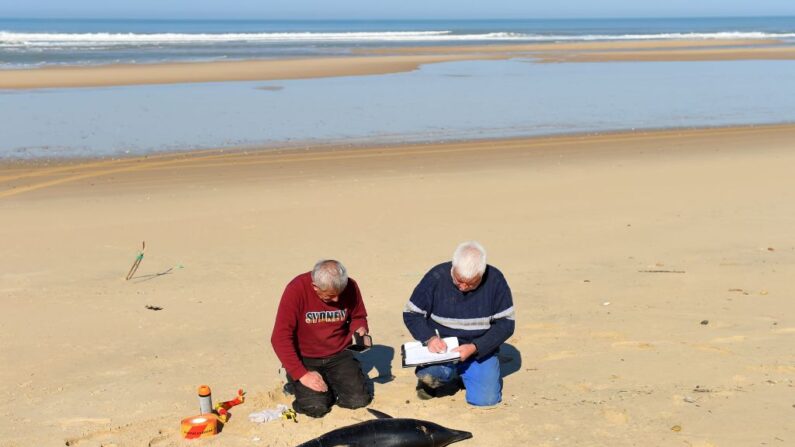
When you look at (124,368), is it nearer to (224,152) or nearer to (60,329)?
(60,329)

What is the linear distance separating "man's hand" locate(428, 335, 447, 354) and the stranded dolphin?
0.54 meters

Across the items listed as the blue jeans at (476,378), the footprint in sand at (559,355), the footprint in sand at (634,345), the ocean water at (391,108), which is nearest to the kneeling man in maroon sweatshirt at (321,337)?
the blue jeans at (476,378)

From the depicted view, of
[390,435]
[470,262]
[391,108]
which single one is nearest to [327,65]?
[391,108]

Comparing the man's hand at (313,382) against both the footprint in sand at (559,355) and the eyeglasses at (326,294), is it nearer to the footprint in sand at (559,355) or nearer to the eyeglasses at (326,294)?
the eyeglasses at (326,294)

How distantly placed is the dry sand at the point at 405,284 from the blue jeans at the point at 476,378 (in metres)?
0.10

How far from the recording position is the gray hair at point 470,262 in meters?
5.66

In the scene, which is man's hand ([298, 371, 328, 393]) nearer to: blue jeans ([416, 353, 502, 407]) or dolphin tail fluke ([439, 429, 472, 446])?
blue jeans ([416, 353, 502, 407])

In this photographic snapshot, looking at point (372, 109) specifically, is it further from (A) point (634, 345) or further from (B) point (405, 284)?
(A) point (634, 345)

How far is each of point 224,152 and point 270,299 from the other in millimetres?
8627

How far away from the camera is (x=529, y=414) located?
580 centimetres

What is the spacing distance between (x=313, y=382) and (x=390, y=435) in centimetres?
73

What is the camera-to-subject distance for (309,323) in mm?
6031

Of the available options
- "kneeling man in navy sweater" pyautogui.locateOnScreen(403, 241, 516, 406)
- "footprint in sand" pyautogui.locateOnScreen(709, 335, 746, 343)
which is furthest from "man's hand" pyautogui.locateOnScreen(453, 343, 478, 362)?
"footprint in sand" pyautogui.locateOnScreen(709, 335, 746, 343)

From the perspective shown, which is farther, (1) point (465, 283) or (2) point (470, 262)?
(1) point (465, 283)
